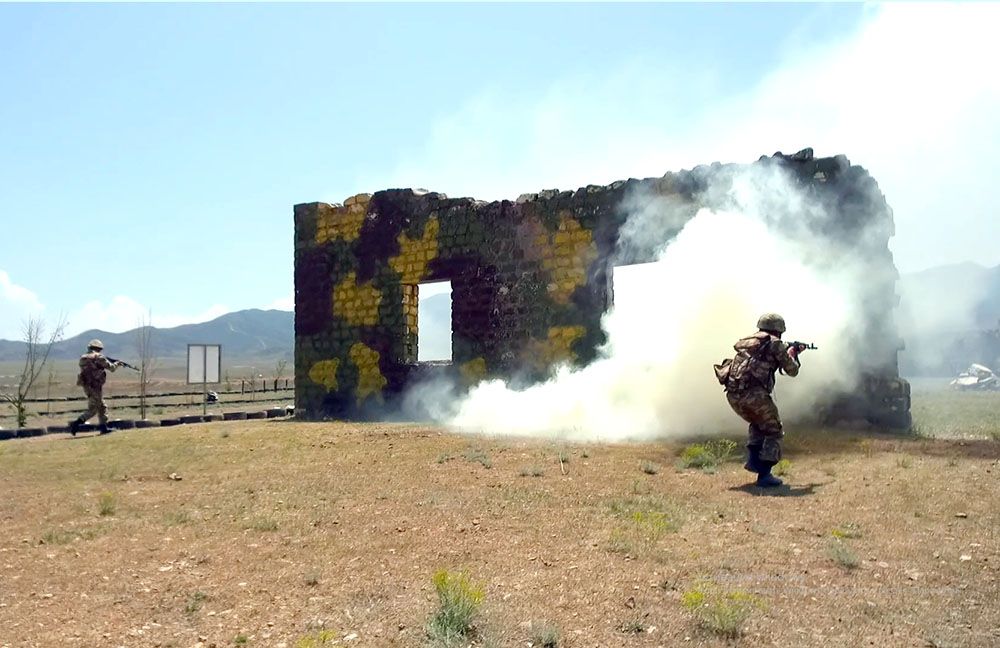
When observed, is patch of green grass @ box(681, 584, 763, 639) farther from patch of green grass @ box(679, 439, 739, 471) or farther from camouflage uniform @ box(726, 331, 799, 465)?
patch of green grass @ box(679, 439, 739, 471)

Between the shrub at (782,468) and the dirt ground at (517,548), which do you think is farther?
the shrub at (782,468)

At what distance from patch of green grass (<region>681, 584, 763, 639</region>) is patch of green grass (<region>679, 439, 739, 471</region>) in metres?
3.75

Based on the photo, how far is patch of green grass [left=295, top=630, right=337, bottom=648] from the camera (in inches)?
142

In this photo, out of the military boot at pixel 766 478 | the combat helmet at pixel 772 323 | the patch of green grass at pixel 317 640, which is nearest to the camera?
the patch of green grass at pixel 317 640

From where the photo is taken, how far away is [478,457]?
866 centimetres

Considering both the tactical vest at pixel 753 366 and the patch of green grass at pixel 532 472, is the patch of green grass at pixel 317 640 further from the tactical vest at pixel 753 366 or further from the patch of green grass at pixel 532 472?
the tactical vest at pixel 753 366

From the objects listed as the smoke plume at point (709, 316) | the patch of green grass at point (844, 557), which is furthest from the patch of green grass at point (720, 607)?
the smoke plume at point (709, 316)

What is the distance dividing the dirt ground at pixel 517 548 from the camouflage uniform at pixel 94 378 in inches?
213

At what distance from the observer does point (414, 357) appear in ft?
49.9

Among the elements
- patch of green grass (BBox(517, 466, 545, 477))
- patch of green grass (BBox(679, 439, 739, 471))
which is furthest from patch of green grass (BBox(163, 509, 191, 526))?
patch of green grass (BBox(679, 439, 739, 471))

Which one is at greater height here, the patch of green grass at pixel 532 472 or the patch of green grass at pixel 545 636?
the patch of green grass at pixel 532 472

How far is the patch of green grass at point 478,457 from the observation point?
8334 millimetres

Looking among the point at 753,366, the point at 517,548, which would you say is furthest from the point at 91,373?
the point at 753,366

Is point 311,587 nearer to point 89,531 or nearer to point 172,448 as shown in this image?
point 89,531
